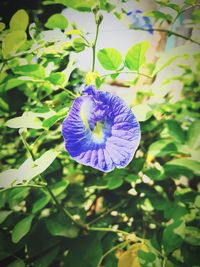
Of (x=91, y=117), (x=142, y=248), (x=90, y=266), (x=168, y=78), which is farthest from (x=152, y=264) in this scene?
(x=168, y=78)

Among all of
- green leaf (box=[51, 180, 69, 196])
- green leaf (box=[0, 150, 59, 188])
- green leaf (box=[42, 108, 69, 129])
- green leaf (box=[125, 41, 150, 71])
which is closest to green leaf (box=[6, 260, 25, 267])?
green leaf (box=[51, 180, 69, 196])

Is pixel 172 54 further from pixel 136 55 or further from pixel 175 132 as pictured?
pixel 175 132

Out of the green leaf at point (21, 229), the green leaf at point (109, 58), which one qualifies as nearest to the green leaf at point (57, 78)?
the green leaf at point (109, 58)

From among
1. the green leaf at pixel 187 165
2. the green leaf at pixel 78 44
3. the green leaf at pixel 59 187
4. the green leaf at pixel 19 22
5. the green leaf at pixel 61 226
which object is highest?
the green leaf at pixel 19 22

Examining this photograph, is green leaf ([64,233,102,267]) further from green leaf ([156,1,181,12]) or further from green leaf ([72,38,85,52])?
green leaf ([156,1,181,12])

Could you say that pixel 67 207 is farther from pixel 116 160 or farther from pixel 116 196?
pixel 116 160

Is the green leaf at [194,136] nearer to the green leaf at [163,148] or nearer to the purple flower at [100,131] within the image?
the green leaf at [163,148]
